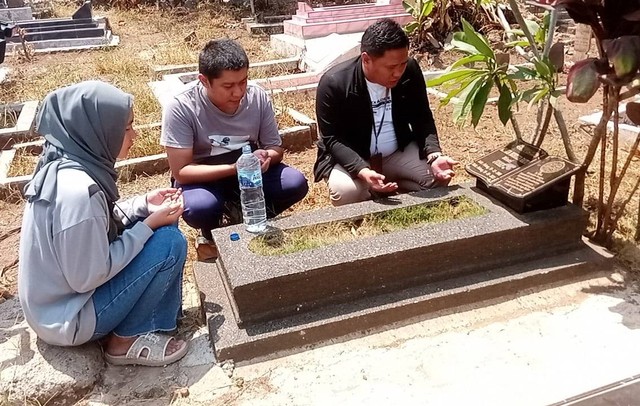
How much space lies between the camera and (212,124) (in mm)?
3203

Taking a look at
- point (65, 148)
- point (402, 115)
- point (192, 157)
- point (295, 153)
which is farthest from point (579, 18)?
point (295, 153)

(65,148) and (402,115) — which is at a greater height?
(65,148)

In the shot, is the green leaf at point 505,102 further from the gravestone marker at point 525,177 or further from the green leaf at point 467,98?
the gravestone marker at point 525,177

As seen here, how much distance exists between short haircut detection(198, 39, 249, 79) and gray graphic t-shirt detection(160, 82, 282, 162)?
0.78 ft

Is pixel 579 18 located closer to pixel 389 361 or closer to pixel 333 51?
pixel 389 361

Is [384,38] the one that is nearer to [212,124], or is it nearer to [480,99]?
[480,99]

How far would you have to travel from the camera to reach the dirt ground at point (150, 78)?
4.06 metres

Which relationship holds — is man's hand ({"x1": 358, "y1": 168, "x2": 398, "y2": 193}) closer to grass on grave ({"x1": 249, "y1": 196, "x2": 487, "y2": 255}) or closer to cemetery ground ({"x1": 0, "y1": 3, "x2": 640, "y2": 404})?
grass on grave ({"x1": 249, "y1": 196, "x2": 487, "y2": 255})

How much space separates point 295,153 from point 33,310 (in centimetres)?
291

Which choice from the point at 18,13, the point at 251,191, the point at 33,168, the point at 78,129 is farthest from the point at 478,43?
the point at 18,13

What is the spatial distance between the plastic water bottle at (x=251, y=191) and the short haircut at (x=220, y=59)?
44cm

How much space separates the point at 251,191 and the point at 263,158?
28cm

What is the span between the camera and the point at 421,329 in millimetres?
2715

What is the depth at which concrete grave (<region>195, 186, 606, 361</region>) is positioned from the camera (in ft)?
8.48
